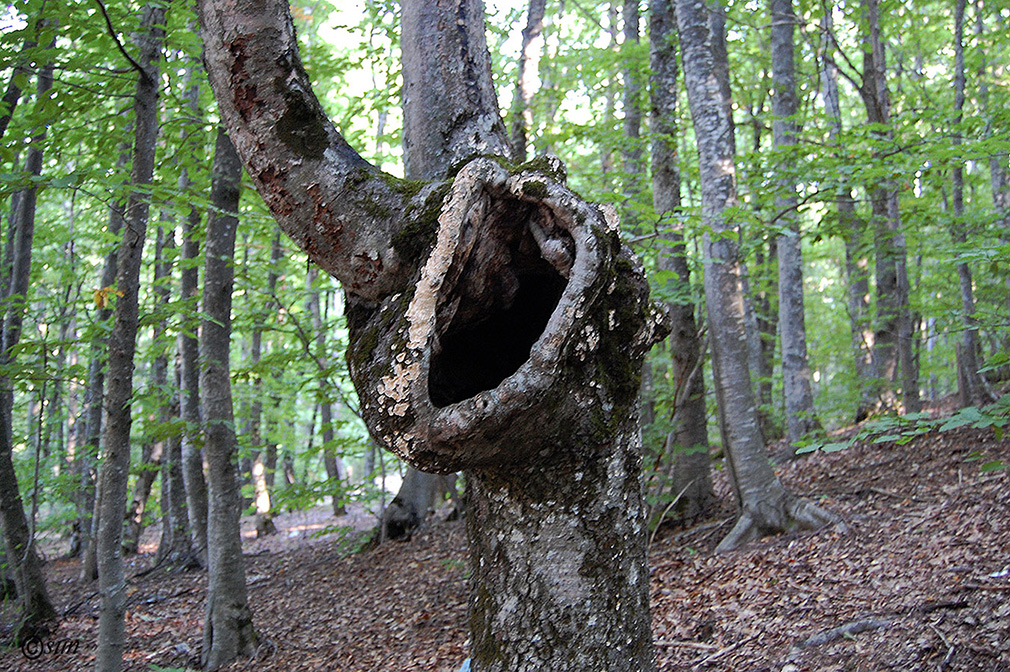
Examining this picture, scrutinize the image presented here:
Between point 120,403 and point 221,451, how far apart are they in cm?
147

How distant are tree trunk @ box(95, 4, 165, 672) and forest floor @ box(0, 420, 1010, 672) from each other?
1276 mm

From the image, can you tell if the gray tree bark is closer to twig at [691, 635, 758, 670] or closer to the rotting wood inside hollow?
twig at [691, 635, 758, 670]

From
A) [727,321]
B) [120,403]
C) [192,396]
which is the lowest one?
[120,403]

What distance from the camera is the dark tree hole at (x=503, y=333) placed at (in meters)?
2.39

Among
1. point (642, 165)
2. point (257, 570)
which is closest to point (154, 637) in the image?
point (257, 570)

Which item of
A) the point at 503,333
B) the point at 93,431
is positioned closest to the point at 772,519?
the point at 503,333

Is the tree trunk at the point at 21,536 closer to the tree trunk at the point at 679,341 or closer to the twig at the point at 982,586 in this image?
the tree trunk at the point at 679,341

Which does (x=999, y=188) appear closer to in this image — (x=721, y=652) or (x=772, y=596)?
(x=772, y=596)

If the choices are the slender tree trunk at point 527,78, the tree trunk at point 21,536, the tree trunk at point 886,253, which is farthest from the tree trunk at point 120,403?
the tree trunk at point 886,253

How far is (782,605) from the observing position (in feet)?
14.3

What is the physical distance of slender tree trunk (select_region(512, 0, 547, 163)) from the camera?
777cm

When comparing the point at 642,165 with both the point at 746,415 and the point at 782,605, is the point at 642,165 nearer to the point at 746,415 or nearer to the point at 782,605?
the point at 746,415

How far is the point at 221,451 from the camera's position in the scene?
5961 mm

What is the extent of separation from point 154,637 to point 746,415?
21.8ft
